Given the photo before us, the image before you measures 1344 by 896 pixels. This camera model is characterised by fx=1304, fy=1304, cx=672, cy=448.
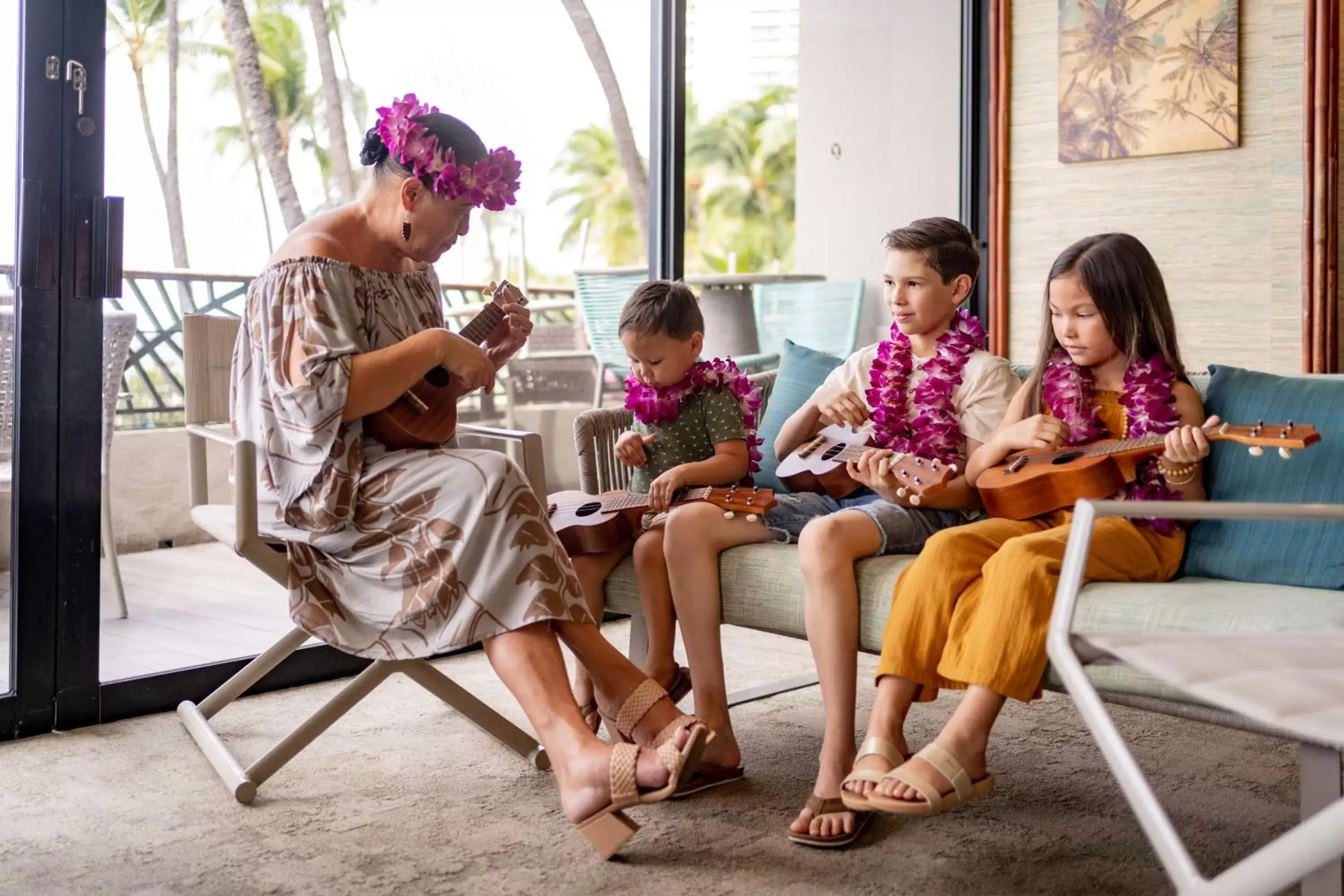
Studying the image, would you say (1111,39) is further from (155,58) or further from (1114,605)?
(155,58)

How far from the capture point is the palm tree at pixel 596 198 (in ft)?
11.8

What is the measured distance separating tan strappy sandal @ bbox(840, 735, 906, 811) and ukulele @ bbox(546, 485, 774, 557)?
541 millimetres

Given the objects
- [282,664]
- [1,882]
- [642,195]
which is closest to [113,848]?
[1,882]

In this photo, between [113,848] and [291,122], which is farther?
[291,122]

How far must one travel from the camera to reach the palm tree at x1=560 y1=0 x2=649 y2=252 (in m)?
3.56

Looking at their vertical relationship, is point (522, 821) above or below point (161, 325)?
below

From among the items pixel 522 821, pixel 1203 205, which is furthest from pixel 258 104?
pixel 1203 205

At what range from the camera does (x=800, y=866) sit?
189 cm

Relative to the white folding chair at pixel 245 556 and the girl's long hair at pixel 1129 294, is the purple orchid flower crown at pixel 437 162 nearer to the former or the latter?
the white folding chair at pixel 245 556

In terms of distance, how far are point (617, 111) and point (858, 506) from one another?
1.72 meters

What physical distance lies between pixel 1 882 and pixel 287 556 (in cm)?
63

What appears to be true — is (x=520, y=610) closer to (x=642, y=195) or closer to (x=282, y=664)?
(x=282, y=664)

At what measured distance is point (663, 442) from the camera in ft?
8.16

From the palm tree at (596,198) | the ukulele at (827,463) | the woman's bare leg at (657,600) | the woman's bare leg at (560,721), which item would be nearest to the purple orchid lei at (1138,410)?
the ukulele at (827,463)
